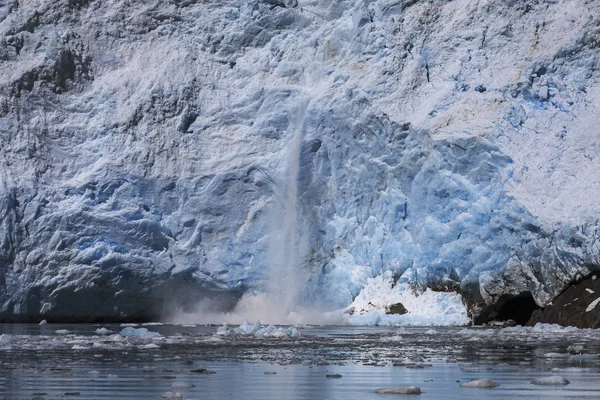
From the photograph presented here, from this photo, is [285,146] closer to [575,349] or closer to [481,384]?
[575,349]

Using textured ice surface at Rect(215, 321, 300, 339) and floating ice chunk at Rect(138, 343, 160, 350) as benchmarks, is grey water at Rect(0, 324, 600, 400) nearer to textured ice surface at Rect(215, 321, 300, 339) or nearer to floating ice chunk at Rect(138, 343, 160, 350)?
floating ice chunk at Rect(138, 343, 160, 350)

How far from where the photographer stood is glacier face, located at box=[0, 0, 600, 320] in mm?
18703

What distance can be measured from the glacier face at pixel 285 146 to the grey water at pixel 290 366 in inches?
227

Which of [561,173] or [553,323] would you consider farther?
[561,173]

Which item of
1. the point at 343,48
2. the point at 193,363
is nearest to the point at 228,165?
the point at 343,48

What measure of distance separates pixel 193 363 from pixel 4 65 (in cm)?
1566

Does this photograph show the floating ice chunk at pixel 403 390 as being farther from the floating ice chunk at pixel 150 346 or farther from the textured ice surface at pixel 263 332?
the textured ice surface at pixel 263 332

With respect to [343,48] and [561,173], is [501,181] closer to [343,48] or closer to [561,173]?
[561,173]

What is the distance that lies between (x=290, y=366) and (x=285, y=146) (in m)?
13.4

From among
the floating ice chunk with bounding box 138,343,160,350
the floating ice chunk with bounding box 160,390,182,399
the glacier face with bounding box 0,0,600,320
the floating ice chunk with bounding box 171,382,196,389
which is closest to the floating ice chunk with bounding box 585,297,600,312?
the glacier face with bounding box 0,0,600,320

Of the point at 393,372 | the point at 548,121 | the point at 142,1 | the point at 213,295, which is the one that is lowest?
the point at 393,372

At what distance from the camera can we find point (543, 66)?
19453mm

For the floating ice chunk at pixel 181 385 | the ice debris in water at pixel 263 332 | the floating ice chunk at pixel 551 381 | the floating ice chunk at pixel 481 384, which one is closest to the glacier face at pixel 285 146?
the ice debris in water at pixel 263 332

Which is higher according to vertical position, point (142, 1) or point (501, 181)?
point (142, 1)
